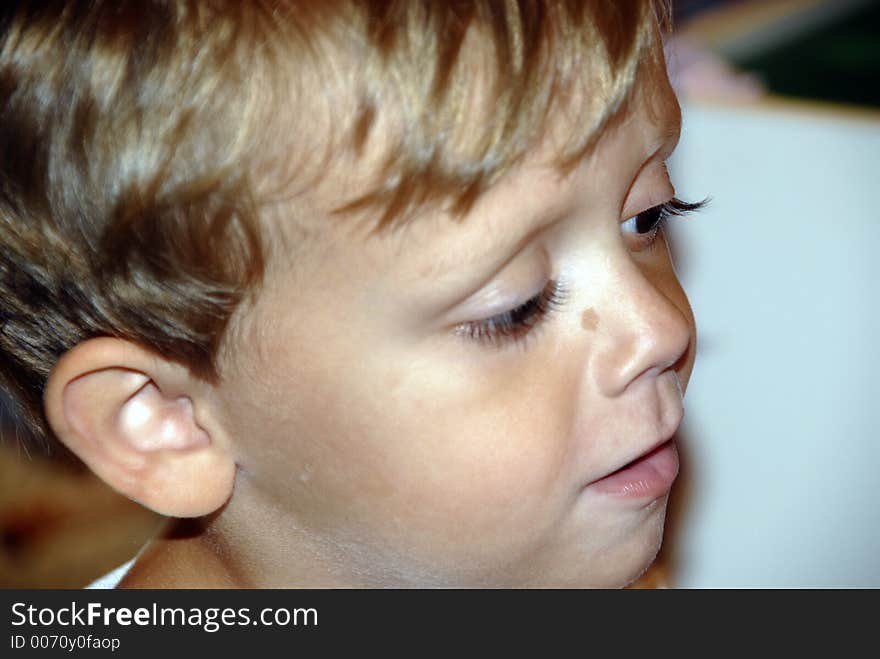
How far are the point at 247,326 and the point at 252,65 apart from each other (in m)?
0.14

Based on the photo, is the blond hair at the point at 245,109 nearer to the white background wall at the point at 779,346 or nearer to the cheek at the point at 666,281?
the cheek at the point at 666,281

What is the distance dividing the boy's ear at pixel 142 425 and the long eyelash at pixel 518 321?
15cm

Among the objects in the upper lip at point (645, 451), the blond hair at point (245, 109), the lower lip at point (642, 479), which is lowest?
the lower lip at point (642, 479)

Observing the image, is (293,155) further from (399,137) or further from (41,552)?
(41,552)

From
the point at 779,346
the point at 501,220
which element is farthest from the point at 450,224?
the point at 779,346

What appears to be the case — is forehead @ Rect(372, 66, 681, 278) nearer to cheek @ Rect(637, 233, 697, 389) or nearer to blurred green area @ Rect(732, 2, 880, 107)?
cheek @ Rect(637, 233, 697, 389)

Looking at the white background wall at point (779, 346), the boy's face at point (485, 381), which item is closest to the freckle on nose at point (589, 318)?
the boy's face at point (485, 381)

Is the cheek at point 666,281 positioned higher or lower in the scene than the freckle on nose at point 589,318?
lower

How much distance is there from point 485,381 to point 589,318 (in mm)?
63

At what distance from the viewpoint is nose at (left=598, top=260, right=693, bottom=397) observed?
2.01ft

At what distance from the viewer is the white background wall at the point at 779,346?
3.72ft

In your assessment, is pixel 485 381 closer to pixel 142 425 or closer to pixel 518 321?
pixel 518 321

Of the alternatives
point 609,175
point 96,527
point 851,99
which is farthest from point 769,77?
point 96,527

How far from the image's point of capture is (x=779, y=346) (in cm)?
116
